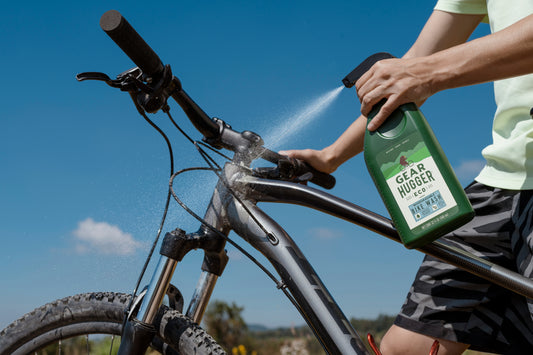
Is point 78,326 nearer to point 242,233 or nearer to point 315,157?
point 242,233

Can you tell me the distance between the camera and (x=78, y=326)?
1445 mm

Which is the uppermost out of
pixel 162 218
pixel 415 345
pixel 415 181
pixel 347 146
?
pixel 347 146

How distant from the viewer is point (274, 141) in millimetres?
1537

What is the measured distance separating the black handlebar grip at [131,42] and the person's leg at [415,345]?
1061mm

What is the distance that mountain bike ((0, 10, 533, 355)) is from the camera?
1204mm

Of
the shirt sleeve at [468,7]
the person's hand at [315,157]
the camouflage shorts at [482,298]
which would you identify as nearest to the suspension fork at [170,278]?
the person's hand at [315,157]

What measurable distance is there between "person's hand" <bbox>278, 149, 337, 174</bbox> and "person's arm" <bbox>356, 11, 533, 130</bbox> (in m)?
0.49

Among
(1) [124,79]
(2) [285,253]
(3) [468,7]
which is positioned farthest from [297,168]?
(3) [468,7]

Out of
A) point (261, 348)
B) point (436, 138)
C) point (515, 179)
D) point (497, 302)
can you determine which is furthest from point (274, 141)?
point (261, 348)

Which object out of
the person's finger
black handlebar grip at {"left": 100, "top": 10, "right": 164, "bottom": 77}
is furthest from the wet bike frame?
the person's finger

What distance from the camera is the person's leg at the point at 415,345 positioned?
1473mm

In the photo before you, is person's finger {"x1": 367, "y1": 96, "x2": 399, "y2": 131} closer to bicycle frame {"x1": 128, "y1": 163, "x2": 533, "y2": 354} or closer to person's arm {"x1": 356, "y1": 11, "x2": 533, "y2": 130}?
person's arm {"x1": 356, "y1": 11, "x2": 533, "y2": 130}

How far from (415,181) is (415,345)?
25.3 inches

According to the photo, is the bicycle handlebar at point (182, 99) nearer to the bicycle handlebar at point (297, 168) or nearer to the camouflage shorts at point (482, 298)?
the bicycle handlebar at point (297, 168)
